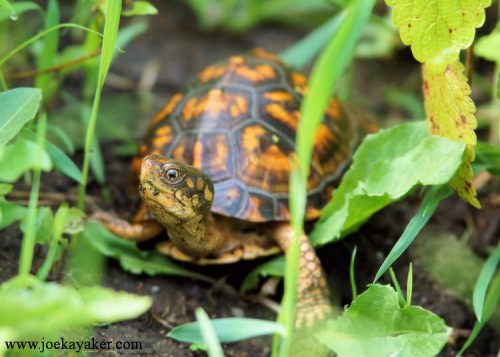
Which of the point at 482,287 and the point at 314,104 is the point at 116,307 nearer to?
the point at 314,104

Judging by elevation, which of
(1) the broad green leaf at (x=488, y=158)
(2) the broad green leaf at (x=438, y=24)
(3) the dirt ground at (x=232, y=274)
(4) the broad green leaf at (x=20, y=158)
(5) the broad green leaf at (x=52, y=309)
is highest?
(2) the broad green leaf at (x=438, y=24)

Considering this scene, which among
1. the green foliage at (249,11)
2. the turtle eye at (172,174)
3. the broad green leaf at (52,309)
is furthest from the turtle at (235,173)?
the green foliage at (249,11)

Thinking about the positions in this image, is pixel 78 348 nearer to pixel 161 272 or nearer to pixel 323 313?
pixel 161 272

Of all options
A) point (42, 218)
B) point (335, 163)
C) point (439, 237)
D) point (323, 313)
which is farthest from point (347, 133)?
point (42, 218)

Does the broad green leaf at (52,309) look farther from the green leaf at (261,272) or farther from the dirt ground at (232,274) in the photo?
the green leaf at (261,272)

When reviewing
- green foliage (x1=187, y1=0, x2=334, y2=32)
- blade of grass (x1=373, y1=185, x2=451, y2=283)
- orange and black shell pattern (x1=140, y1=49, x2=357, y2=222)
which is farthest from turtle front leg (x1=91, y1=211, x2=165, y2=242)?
green foliage (x1=187, y1=0, x2=334, y2=32)

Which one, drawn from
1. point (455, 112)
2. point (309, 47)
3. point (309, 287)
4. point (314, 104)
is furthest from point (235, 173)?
point (314, 104)

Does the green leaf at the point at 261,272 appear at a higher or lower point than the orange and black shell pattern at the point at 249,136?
lower
